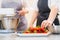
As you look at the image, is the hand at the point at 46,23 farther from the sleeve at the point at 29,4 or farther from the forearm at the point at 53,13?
the sleeve at the point at 29,4

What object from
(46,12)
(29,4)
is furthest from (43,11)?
(29,4)

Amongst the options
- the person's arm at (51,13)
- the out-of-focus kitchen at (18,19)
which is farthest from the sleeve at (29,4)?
the person's arm at (51,13)

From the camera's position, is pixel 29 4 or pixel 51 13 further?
pixel 29 4

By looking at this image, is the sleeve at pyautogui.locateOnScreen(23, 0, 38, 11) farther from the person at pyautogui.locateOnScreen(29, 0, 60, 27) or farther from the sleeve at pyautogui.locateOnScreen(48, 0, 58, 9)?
the sleeve at pyautogui.locateOnScreen(48, 0, 58, 9)

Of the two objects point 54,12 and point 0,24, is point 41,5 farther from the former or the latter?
point 0,24

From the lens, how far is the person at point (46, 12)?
1559 millimetres

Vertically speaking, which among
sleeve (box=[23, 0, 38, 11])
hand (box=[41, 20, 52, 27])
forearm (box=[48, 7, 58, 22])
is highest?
sleeve (box=[23, 0, 38, 11])

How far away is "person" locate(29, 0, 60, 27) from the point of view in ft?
5.11

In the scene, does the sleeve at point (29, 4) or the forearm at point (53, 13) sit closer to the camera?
the forearm at point (53, 13)

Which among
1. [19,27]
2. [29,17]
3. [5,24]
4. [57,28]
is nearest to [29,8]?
[29,17]

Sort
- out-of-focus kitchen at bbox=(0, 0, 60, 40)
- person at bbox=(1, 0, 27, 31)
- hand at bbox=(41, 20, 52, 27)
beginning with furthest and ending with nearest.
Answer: person at bbox=(1, 0, 27, 31), hand at bbox=(41, 20, 52, 27), out-of-focus kitchen at bbox=(0, 0, 60, 40)

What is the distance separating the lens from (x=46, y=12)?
159 cm

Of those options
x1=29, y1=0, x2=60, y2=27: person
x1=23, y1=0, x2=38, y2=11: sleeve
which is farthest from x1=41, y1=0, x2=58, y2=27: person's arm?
x1=23, y1=0, x2=38, y2=11: sleeve

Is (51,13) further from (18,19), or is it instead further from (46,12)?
(18,19)
